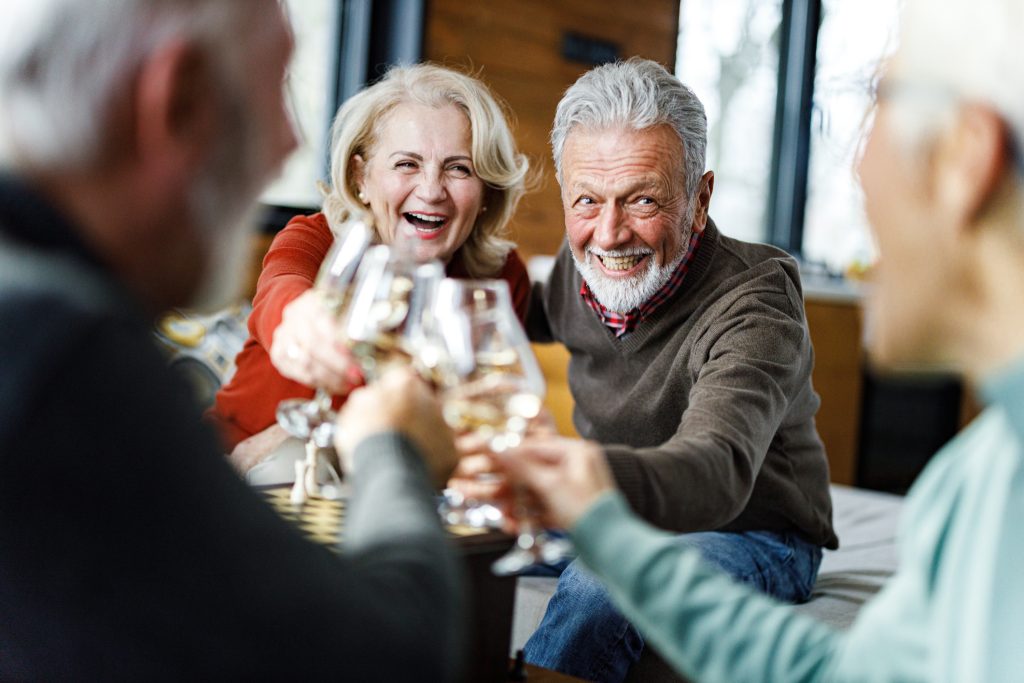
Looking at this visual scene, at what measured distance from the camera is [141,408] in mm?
761

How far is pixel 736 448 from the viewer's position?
1600 millimetres

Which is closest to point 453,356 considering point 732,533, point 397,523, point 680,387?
point 397,523

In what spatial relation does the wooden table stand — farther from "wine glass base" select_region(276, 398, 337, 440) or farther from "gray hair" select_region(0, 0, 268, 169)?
"gray hair" select_region(0, 0, 268, 169)

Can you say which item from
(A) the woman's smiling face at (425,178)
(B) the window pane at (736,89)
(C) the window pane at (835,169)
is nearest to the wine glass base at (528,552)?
(A) the woman's smiling face at (425,178)

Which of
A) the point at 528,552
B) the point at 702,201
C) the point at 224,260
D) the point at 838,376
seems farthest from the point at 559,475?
the point at 838,376

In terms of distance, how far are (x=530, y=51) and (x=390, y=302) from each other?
14.4 ft

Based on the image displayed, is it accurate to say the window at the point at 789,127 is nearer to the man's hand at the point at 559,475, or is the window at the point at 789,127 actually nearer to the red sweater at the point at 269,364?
the red sweater at the point at 269,364

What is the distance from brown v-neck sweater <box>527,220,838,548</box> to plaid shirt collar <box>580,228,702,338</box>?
0.5 inches

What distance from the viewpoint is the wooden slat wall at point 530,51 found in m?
4.92

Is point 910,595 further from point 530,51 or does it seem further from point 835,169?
point 835,169

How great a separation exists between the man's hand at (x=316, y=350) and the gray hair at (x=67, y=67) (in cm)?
45

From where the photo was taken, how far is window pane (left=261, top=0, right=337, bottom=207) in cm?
437

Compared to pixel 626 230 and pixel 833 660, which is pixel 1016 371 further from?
pixel 626 230

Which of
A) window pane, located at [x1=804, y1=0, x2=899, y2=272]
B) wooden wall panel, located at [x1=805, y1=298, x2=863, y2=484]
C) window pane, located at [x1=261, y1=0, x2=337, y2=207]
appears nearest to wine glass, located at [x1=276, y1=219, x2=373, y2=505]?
window pane, located at [x1=261, y1=0, x2=337, y2=207]
